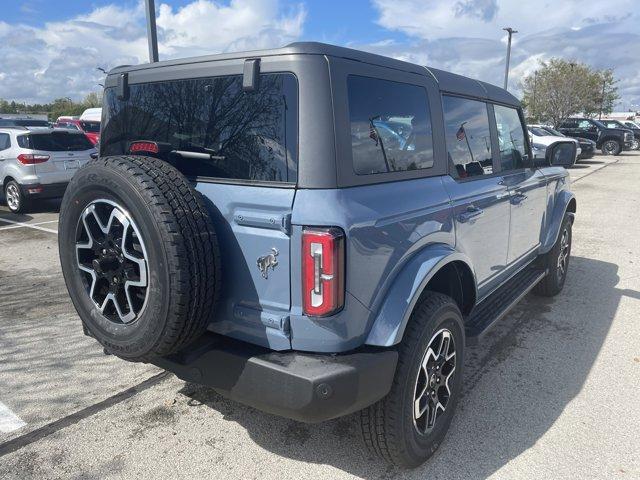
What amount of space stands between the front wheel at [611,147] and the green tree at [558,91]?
36.3ft

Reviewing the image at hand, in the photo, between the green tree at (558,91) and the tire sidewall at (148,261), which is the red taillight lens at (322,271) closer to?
the tire sidewall at (148,261)

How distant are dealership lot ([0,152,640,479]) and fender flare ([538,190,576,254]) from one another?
65 centimetres

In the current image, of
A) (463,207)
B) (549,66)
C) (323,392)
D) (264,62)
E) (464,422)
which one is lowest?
(464,422)

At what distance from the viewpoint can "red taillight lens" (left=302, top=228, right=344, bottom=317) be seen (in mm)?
2045

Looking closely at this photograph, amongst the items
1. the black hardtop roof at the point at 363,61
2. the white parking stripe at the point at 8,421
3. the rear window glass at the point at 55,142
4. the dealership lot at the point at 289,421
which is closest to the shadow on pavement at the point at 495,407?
the dealership lot at the point at 289,421

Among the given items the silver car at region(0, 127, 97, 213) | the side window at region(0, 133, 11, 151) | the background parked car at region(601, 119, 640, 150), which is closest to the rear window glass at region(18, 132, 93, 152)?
the silver car at region(0, 127, 97, 213)

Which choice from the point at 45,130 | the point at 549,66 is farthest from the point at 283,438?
the point at 549,66

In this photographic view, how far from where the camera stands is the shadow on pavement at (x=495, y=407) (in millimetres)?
2688

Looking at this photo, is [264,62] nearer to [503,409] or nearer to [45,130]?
[503,409]

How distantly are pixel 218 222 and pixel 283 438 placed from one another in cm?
131

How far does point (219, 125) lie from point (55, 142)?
854 centimetres

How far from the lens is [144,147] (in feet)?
8.60

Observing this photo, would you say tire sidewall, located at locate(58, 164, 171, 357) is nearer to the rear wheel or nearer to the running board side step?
the running board side step

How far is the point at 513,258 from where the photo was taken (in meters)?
3.97
